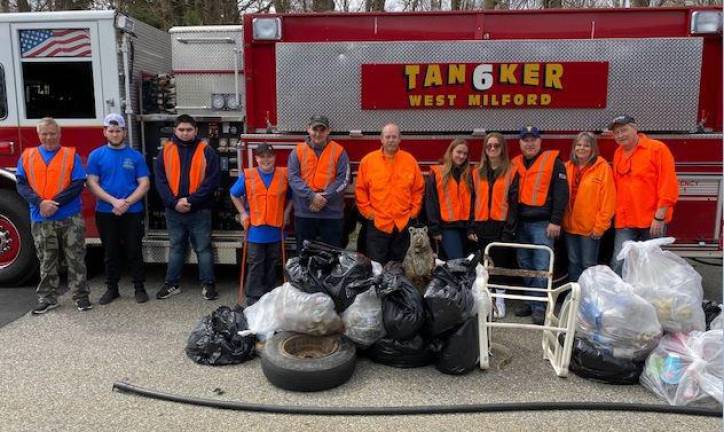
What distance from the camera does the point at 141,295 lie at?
215 inches

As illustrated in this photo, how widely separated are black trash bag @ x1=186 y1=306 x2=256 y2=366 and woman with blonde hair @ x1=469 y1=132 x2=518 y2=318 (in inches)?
82.5

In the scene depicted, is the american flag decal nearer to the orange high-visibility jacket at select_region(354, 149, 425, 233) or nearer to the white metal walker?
the orange high-visibility jacket at select_region(354, 149, 425, 233)

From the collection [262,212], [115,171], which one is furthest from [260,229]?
[115,171]

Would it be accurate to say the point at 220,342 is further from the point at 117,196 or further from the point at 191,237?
the point at 117,196

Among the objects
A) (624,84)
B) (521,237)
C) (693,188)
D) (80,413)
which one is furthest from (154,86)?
(693,188)

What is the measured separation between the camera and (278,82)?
5254 mm

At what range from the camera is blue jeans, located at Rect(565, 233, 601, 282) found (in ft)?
16.0

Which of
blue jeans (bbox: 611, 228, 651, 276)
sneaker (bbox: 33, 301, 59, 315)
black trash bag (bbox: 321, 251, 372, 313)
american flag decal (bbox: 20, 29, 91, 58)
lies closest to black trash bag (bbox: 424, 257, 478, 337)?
black trash bag (bbox: 321, 251, 372, 313)

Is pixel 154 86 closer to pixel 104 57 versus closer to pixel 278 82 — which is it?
pixel 104 57

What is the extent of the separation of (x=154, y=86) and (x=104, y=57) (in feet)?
1.97

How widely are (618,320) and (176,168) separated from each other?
3.84 m

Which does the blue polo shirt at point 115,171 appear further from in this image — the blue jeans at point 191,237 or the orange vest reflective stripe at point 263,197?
the orange vest reflective stripe at point 263,197

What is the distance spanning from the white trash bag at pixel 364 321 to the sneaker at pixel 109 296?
256cm

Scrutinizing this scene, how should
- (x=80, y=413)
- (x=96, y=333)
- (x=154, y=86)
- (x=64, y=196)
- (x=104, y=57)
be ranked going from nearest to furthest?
(x=80, y=413)
(x=96, y=333)
(x=64, y=196)
(x=104, y=57)
(x=154, y=86)
